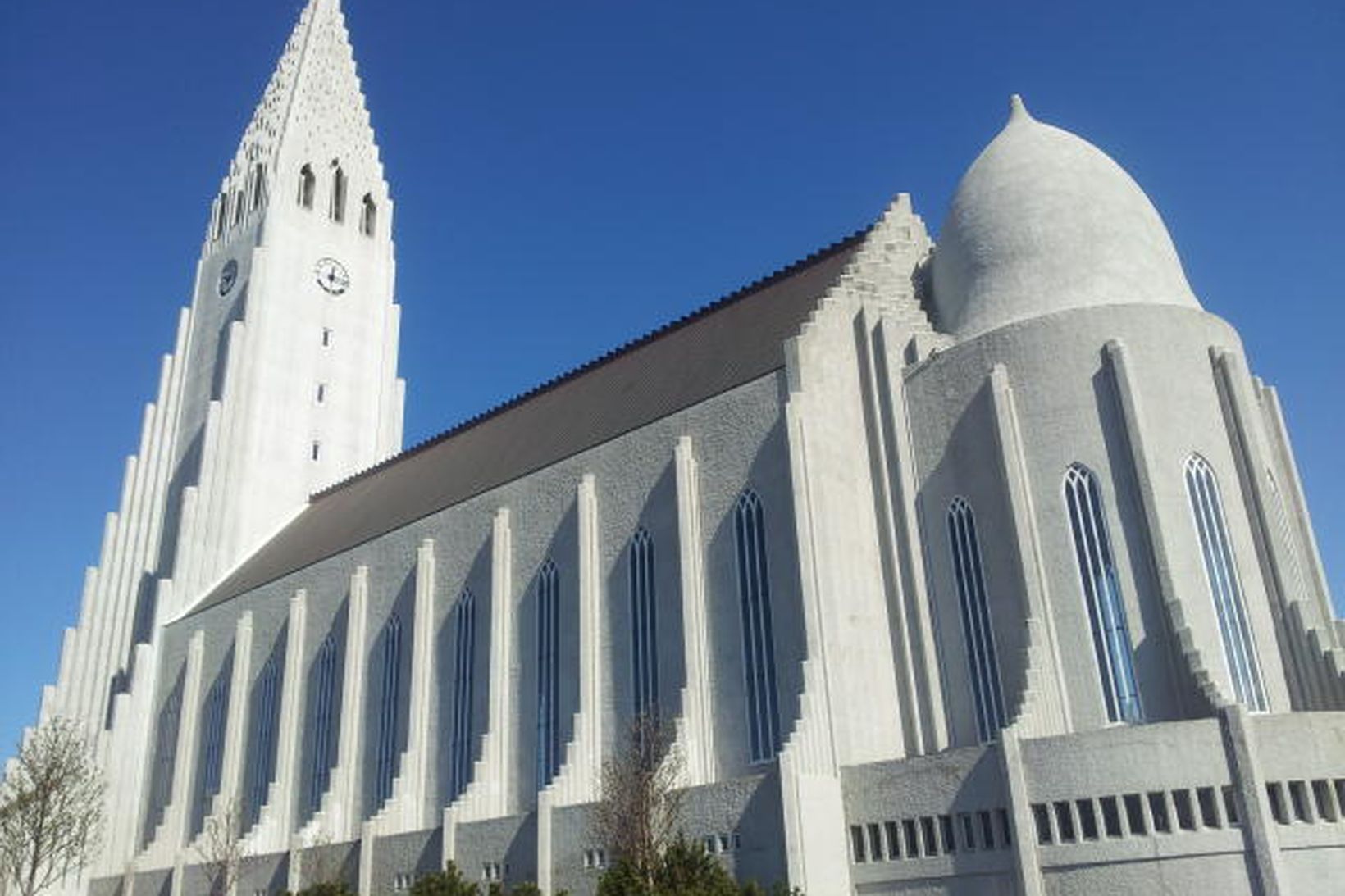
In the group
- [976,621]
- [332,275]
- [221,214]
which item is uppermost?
[221,214]

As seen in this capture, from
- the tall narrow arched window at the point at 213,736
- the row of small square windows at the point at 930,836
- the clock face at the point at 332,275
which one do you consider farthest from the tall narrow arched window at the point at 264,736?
the row of small square windows at the point at 930,836

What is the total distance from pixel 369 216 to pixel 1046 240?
40.3 meters

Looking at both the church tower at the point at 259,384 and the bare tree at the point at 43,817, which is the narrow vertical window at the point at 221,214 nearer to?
the church tower at the point at 259,384

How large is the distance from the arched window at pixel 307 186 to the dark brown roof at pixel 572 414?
16.7 metres

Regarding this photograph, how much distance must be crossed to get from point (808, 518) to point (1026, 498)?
16.1ft

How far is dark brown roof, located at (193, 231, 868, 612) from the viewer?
1252 inches

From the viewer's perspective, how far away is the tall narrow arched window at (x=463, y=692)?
1288 inches

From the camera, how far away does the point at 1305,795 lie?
65.9ft

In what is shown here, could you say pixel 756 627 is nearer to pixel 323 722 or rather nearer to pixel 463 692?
pixel 463 692

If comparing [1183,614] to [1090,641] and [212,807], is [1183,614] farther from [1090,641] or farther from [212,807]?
[212,807]

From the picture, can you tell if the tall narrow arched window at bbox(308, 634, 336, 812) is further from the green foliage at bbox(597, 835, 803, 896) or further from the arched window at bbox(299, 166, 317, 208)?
the arched window at bbox(299, 166, 317, 208)

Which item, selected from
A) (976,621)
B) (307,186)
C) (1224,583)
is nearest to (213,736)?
(307,186)

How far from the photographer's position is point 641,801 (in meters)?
23.8

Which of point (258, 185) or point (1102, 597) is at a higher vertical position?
point (258, 185)
